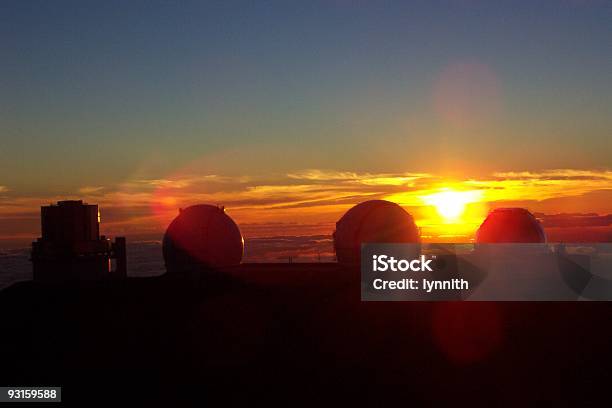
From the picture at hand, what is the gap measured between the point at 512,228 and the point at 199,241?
25267mm

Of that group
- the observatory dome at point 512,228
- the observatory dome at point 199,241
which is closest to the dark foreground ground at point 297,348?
the observatory dome at point 199,241

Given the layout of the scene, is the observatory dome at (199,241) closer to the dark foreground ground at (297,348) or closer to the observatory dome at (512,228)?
the dark foreground ground at (297,348)

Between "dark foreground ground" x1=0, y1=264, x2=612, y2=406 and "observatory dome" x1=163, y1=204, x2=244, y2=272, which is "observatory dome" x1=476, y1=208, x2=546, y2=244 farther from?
"observatory dome" x1=163, y1=204, x2=244, y2=272

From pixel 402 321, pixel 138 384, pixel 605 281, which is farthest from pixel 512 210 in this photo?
pixel 138 384

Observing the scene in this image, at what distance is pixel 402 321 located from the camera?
32625 mm

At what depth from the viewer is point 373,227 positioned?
51.3m

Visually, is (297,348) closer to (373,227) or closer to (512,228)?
(373,227)

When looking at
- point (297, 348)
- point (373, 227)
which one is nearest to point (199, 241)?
point (373, 227)

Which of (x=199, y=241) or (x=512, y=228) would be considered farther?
(x=512, y=228)

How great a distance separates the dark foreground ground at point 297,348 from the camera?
20.5 metres

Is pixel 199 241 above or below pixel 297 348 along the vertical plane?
above

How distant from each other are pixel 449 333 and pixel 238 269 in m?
24.7

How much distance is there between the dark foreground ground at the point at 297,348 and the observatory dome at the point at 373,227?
9907 millimetres

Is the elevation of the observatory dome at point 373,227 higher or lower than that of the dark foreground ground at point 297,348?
higher
